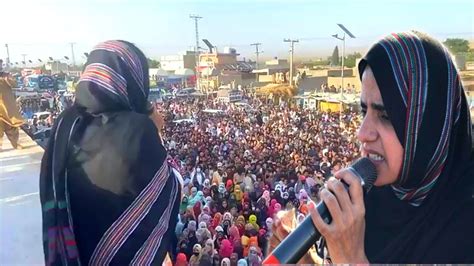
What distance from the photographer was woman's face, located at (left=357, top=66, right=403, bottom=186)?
50 centimetres

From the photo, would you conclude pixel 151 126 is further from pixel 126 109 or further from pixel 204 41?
pixel 204 41

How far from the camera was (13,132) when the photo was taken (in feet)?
4.69

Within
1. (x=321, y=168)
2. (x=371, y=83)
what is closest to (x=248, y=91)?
(x=321, y=168)

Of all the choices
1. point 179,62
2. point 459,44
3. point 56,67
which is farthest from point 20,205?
point 459,44

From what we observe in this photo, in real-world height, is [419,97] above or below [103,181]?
above

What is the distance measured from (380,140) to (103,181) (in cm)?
47

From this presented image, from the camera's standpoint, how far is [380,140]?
0.51 m

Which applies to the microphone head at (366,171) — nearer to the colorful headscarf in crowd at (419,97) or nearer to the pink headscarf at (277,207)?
the colorful headscarf in crowd at (419,97)

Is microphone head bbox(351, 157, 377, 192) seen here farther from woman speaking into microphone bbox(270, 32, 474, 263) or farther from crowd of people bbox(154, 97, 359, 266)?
crowd of people bbox(154, 97, 359, 266)

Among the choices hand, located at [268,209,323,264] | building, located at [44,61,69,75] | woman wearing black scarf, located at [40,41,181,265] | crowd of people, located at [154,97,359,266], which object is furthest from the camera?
crowd of people, located at [154,97,359,266]

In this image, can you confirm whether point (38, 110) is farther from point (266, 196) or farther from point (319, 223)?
point (319, 223)

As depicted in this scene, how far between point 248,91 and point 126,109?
31.4 inches

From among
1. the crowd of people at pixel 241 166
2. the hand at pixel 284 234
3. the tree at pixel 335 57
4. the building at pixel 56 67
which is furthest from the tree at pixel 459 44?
the building at pixel 56 67

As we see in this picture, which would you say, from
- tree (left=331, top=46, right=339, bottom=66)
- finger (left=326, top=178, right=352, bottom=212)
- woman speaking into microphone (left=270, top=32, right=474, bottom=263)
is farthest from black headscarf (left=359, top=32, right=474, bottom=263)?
tree (left=331, top=46, right=339, bottom=66)
